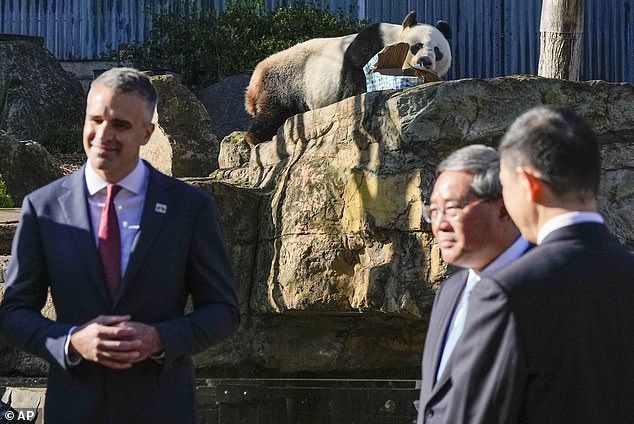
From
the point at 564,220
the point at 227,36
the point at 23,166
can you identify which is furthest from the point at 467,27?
the point at 564,220

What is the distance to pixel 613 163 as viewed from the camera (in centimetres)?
602

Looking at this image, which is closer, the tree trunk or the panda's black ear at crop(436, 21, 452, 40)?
the tree trunk

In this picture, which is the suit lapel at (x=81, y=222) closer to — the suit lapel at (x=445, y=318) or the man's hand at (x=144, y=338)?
the man's hand at (x=144, y=338)

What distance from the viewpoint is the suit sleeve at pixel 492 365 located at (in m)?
2.36

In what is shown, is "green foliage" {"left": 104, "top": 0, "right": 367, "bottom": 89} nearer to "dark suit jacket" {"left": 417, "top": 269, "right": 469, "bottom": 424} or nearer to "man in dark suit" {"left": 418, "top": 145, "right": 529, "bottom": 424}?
"man in dark suit" {"left": 418, "top": 145, "right": 529, "bottom": 424}

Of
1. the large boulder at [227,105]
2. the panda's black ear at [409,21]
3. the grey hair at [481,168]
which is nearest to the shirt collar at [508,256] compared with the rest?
the grey hair at [481,168]

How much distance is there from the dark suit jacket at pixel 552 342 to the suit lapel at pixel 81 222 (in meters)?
1.12

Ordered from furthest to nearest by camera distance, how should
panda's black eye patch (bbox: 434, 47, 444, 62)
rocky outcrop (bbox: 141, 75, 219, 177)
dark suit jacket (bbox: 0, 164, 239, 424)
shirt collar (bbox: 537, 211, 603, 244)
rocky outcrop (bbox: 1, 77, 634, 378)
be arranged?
panda's black eye patch (bbox: 434, 47, 444, 62) → rocky outcrop (bbox: 141, 75, 219, 177) → rocky outcrop (bbox: 1, 77, 634, 378) → dark suit jacket (bbox: 0, 164, 239, 424) → shirt collar (bbox: 537, 211, 603, 244)

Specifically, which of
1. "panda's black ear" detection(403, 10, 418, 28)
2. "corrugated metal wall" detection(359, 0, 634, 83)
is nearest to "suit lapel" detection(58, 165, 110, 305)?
"panda's black ear" detection(403, 10, 418, 28)

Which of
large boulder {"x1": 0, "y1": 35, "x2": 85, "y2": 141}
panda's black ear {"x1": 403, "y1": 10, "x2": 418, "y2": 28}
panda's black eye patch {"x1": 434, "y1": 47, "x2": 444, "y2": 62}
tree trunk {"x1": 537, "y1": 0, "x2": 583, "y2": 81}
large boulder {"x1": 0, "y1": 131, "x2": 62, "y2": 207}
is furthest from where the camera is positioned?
large boulder {"x1": 0, "y1": 35, "x2": 85, "y2": 141}

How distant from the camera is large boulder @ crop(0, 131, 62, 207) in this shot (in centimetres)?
962

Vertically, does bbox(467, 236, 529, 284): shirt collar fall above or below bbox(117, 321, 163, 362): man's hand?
above

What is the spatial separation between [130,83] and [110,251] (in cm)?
48

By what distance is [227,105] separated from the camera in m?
12.4
